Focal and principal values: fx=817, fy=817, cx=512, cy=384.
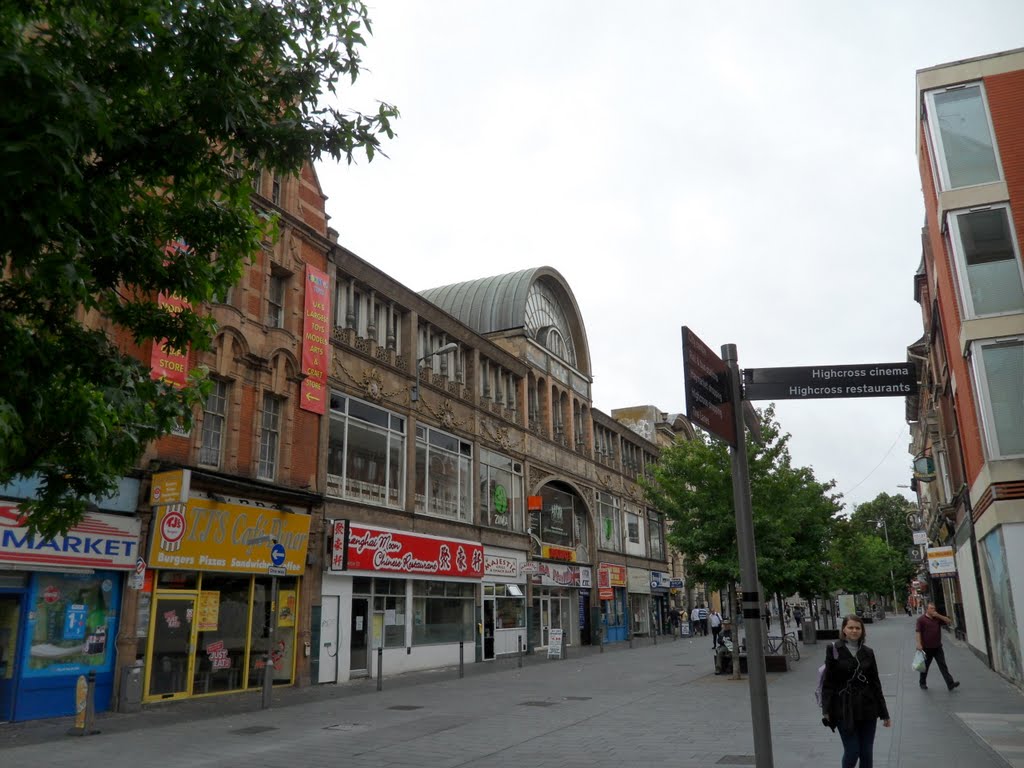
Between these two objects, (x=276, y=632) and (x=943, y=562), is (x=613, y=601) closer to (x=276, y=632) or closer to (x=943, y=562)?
(x=943, y=562)

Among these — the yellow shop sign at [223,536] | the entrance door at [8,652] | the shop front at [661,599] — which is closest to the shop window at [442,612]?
the yellow shop sign at [223,536]

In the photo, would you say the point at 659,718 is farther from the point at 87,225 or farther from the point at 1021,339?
the point at 87,225

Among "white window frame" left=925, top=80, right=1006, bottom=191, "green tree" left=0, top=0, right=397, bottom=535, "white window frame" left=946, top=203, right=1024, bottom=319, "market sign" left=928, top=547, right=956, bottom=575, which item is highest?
"white window frame" left=925, top=80, right=1006, bottom=191

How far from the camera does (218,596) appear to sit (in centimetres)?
1861

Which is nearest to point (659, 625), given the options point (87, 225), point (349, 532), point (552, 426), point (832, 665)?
point (552, 426)

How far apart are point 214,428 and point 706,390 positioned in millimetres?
15828

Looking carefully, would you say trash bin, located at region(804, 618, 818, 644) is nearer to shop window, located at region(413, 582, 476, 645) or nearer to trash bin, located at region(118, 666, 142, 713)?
shop window, located at region(413, 582, 476, 645)

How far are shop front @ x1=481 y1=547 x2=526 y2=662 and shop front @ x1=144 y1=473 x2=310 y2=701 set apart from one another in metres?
10.8

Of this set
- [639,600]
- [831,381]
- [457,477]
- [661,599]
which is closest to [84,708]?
[831,381]

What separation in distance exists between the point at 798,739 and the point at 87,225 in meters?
10.7

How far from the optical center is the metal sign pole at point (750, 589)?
559cm

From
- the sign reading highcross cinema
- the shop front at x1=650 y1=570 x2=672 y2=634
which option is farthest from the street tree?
the shop front at x1=650 y1=570 x2=672 y2=634

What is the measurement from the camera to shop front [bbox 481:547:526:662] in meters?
30.4

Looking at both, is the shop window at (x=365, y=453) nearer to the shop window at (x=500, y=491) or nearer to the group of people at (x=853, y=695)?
the shop window at (x=500, y=491)
